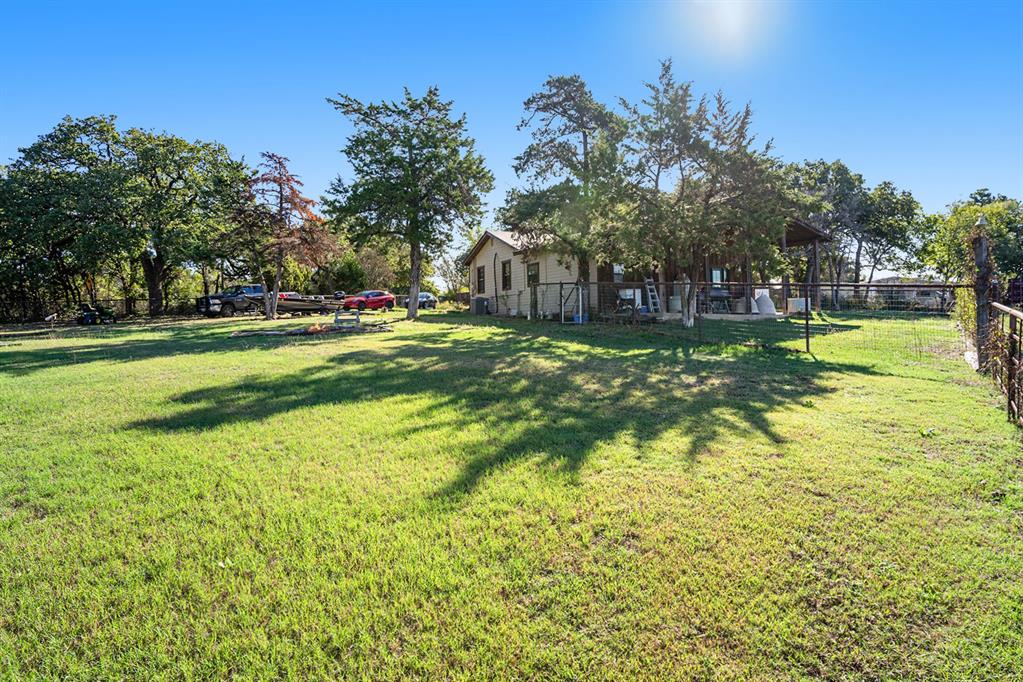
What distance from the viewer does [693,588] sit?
2.31 m

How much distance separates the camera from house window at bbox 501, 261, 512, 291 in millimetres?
24734

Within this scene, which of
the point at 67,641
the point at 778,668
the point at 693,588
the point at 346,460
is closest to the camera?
the point at 778,668

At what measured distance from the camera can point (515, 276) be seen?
24.2 meters

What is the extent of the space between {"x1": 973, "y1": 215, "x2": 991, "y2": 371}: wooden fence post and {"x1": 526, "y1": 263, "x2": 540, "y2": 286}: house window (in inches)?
640

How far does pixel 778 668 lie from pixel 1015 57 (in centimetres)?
1520

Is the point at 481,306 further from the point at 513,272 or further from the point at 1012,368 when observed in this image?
the point at 1012,368

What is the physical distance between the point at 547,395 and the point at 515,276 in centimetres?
1857

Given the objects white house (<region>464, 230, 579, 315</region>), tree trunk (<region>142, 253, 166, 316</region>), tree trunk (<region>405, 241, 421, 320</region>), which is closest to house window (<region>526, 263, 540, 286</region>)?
white house (<region>464, 230, 579, 315</region>)

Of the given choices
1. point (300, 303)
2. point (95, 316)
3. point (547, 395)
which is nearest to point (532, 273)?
point (300, 303)

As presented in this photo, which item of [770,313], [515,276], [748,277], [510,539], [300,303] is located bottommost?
[510,539]

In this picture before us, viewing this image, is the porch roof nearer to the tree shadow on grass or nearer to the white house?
the white house

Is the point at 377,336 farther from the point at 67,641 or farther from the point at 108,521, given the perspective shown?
the point at 67,641

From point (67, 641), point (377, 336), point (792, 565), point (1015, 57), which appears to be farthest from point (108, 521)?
point (1015, 57)

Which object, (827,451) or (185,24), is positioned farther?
(185,24)
